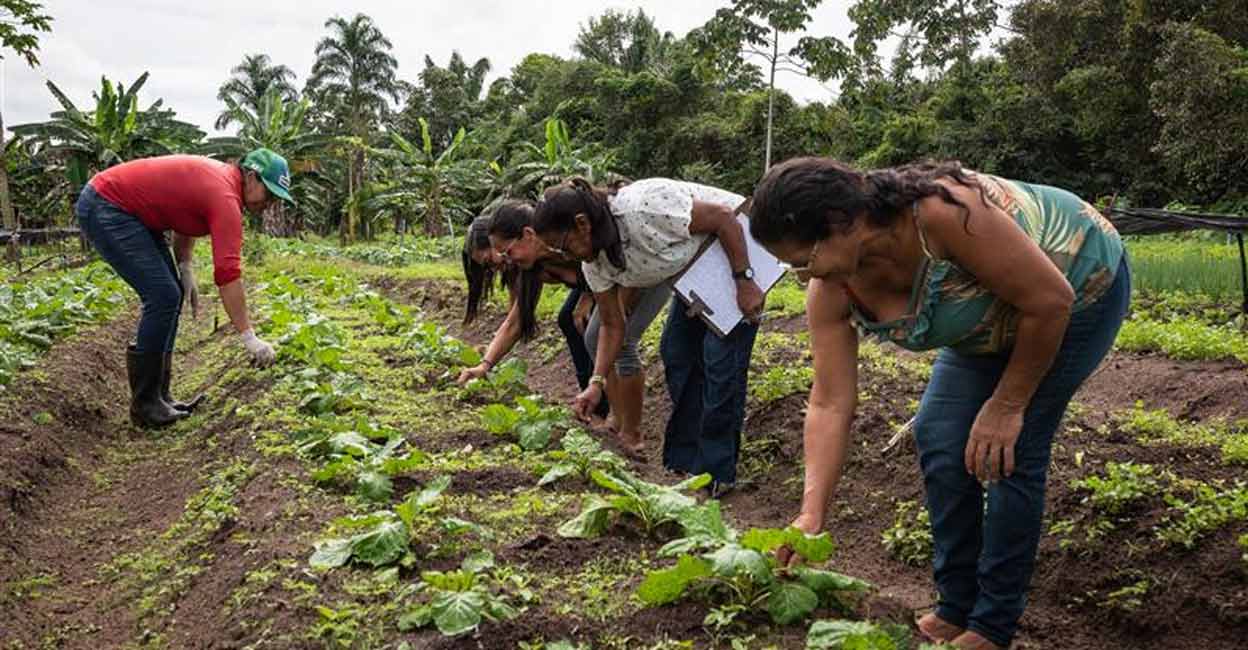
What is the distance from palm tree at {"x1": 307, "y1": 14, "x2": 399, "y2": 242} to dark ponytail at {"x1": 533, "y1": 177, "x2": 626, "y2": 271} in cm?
4415

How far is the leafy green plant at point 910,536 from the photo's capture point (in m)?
3.70

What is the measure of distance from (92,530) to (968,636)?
3450mm

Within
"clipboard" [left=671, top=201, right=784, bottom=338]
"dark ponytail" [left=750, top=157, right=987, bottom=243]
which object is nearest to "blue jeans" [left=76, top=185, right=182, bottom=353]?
"clipboard" [left=671, top=201, right=784, bottom=338]

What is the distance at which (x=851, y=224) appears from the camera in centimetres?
211

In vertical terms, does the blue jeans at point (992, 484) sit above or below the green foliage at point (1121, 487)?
above

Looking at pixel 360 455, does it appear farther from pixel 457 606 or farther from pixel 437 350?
pixel 437 350

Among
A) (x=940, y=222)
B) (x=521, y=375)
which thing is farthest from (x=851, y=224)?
(x=521, y=375)

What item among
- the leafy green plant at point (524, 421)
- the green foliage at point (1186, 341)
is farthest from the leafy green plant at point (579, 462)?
the green foliage at point (1186, 341)

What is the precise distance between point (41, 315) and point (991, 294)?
7643 millimetres

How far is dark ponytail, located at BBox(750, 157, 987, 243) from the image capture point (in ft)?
6.79

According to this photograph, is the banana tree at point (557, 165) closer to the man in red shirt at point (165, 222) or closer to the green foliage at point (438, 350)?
the green foliage at point (438, 350)

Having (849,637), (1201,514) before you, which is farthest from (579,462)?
(1201,514)

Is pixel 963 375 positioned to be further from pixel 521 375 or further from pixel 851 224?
pixel 521 375

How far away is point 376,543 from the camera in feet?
8.84
